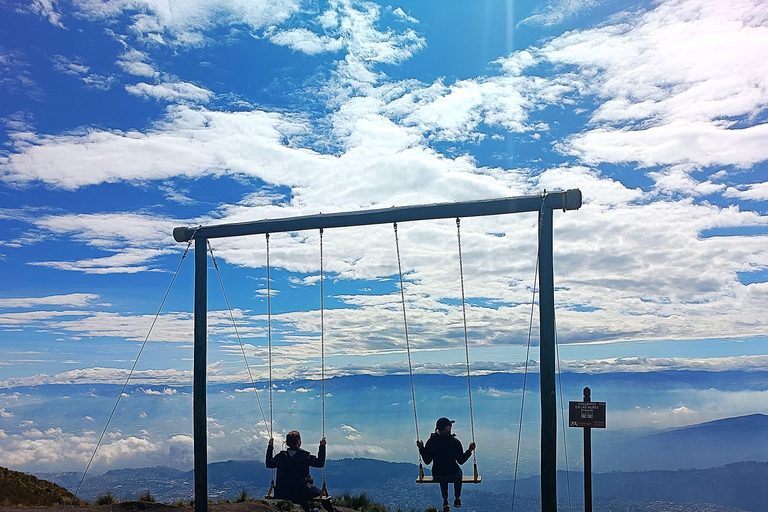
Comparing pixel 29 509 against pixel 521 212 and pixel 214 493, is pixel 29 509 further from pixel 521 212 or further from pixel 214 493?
pixel 521 212

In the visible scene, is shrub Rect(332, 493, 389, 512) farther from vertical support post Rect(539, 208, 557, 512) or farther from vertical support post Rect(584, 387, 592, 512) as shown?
vertical support post Rect(539, 208, 557, 512)

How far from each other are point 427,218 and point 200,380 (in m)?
4.53

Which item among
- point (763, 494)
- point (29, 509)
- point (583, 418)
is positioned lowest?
point (763, 494)

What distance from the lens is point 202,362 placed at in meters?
10.5

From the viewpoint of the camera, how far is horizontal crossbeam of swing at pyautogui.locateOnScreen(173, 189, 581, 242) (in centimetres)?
887

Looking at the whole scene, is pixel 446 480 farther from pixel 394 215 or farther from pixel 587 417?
pixel 394 215

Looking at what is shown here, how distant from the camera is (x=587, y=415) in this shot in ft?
32.7

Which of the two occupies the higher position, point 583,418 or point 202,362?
point 202,362

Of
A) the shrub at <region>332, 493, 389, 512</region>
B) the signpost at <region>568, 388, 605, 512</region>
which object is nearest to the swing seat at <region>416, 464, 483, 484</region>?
the signpost at <region>568, 388, 605, 512</region>

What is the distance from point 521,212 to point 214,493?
911 cm

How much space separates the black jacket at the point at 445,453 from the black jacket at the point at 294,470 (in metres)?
1.58

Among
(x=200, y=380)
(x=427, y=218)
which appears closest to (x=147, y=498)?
(x=200, y=380)

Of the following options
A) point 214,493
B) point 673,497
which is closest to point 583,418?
point 214,493

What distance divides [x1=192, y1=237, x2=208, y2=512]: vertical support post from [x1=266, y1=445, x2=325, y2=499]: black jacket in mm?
1620
